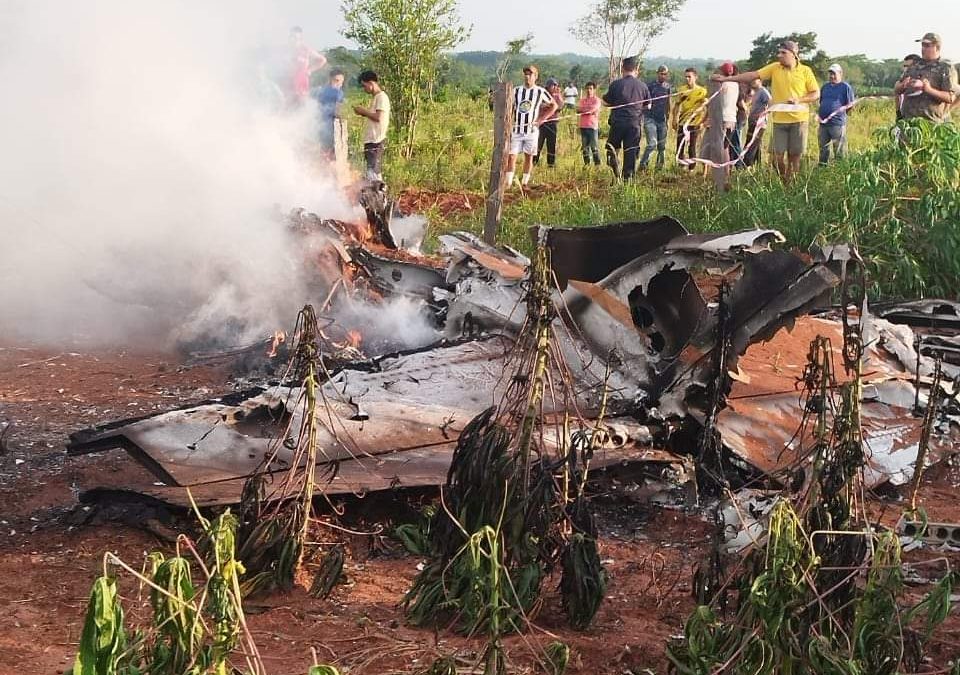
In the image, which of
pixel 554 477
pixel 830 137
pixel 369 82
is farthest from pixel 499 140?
pixel 554 477

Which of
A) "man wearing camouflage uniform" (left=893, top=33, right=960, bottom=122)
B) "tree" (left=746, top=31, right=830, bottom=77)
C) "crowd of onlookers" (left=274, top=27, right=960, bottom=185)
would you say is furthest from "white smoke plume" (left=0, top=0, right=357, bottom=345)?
"tree" (left=746, top=31, right=830, bottom=77)

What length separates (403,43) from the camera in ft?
65.2

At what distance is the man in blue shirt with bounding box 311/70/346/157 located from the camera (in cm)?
1383

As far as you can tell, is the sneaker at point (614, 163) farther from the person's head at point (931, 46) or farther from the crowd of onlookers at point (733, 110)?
the person's head at point (931, 46)

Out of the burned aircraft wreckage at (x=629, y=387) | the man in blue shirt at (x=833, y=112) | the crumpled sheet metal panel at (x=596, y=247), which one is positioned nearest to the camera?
the burned aircraft wreckage at (x=629, y=387)

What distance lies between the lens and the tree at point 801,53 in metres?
40.3

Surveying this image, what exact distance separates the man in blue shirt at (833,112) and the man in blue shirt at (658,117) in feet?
10.6

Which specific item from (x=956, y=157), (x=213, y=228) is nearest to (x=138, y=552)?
(x=213, y=228)

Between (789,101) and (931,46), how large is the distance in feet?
5.38

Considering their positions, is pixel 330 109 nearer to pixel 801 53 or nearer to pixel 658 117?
pixel 658 117

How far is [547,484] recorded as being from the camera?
167 inches

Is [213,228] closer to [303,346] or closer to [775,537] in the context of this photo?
[303,346]

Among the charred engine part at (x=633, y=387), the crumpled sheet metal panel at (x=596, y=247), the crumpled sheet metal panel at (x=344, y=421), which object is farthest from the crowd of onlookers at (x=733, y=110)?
the crumpled sheet metal panel at (x=344, y=421)

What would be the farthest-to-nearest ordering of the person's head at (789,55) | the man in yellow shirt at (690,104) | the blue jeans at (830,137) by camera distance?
the man in yellow shirt at (690,104)
the blue jeans at (830,137)
the person's head at (789,55)
